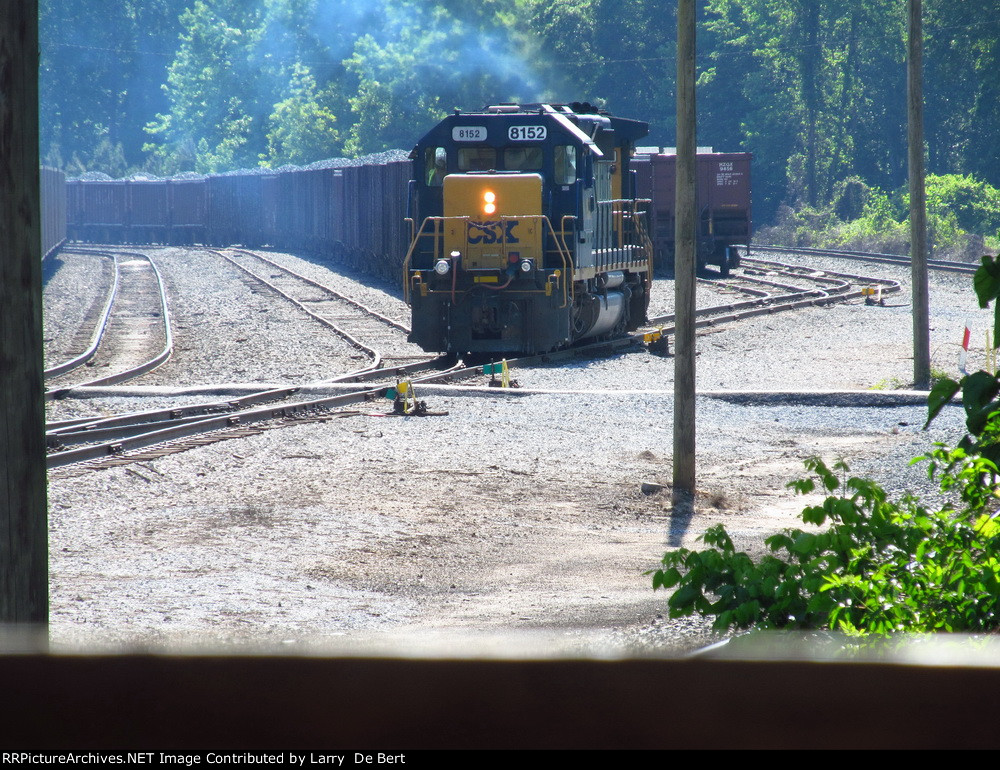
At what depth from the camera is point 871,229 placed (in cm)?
5141

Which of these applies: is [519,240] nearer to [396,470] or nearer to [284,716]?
[396,470]

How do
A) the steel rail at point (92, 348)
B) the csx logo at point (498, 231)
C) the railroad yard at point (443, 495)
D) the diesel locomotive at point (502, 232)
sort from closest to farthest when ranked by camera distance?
1. the railroad yard at point (443, 495)
2. the steel rail at point (92, 348)
3. the diesel locomotive at point (502, 232)
4. the csx logo at point (498, 231)

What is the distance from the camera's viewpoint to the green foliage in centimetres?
365

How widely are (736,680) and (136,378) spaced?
50.4 feet

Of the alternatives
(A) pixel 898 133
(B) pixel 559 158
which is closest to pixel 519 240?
(B) pixel 559 158

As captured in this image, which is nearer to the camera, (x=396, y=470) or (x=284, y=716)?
(x=284, y=716)

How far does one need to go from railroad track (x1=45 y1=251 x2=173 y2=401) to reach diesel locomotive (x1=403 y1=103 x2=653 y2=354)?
13.6 feet

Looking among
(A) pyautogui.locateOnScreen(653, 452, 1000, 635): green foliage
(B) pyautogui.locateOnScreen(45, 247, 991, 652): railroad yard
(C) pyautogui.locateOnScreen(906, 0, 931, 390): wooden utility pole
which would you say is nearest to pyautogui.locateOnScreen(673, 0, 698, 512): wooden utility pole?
(B) pyautogui.locateOnScreen(45, 247, 991, 652): railroad yard

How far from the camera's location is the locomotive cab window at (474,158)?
1727 centimetres

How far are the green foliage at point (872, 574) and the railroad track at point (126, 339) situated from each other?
10.9 m

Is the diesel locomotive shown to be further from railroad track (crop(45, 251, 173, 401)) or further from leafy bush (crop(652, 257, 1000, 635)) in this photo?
leafy bush (crop(652, 257, 1000, 635))

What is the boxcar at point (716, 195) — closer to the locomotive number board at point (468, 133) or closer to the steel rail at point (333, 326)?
the steel rail at point (333, 326)

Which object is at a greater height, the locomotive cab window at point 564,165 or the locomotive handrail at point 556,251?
the locomotive cab window at point 564,165

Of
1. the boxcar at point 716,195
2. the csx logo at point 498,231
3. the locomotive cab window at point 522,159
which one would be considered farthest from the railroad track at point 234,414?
the boxcar at point 716,195
